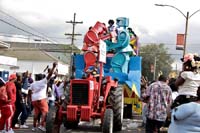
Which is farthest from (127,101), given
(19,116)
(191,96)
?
(191,96)

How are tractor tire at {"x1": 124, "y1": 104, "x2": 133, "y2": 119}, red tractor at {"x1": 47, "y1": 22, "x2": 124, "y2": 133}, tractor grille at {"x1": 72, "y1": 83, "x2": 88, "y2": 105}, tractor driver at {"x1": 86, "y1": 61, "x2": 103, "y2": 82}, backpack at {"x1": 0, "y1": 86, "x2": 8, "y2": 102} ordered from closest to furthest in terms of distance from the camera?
backpack at {"x1": 0, "y1": 86, "x2": 8, "y2": 102}, red tractor at {"x1": 47, "y1": 22, "x2": 124, "y2": 133}, tractor grille at {"x1": 72, "y1": 83, "x2": 88, "y2": 105}, tractor driver at {"x1": 86, "y1": 61, "x2": 103, "y2": 82}, tractor tire at {"x1": 124, "y1": 104, "x2": 133, "y2": 119}

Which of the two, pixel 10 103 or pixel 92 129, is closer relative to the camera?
pixel 10 103

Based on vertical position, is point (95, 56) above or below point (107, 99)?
above

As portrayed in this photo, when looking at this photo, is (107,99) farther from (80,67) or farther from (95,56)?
(80,67)

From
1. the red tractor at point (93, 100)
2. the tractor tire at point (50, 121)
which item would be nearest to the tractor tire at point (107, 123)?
the red tractor at point (93, 100)

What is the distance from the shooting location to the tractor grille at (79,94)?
11688 mm

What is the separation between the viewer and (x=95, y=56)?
13.0 metres

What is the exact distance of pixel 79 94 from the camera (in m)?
11.7

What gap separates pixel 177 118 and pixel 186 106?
0.15 meters

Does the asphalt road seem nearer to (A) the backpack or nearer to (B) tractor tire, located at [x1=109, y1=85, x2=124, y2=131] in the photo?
(B) tractor tire, located at [x1=109, y1=85, x2=124, y2=131]

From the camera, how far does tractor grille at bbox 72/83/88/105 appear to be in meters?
11.7

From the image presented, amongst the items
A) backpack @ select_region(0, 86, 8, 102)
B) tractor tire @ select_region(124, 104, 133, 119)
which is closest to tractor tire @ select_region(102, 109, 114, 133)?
backpack @ select_region(0, 86, 8, 102)

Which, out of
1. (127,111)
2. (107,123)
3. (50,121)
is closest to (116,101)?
(107,123)

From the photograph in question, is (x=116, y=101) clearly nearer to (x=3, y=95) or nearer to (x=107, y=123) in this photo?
(x=107, y=123)
